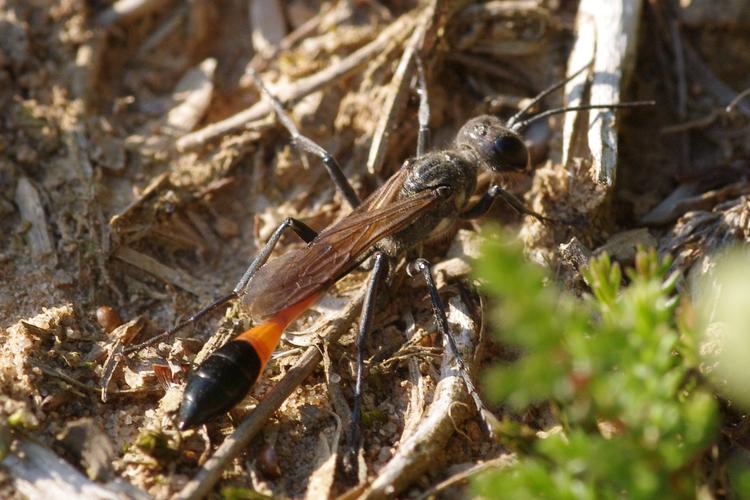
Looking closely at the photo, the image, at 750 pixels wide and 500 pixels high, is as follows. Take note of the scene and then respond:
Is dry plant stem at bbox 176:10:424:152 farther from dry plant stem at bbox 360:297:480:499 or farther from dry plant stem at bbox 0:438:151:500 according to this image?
dry plant stem at bbox 0:438:151:500

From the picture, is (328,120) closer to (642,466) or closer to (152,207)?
(152,207)

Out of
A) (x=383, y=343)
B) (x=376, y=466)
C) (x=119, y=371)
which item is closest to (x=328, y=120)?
(x=383, y=343)

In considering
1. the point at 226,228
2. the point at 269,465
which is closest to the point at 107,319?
the point at 226,228

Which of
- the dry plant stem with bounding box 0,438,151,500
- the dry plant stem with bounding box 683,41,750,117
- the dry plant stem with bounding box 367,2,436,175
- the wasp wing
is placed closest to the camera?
the dry plant stem with bounding box 0,438,151,500

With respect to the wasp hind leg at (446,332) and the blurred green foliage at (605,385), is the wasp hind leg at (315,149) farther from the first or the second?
the blurred green foliage at (605,385)

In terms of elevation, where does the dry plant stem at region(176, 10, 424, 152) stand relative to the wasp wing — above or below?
above

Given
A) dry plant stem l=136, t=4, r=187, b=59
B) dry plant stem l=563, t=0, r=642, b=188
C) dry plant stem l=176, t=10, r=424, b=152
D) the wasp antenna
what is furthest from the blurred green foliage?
dry plant stem l=136, t=4, r=187, b=59

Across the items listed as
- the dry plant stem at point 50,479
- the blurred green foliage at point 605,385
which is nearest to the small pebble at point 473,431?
the blurred green foliage at point 605,385
